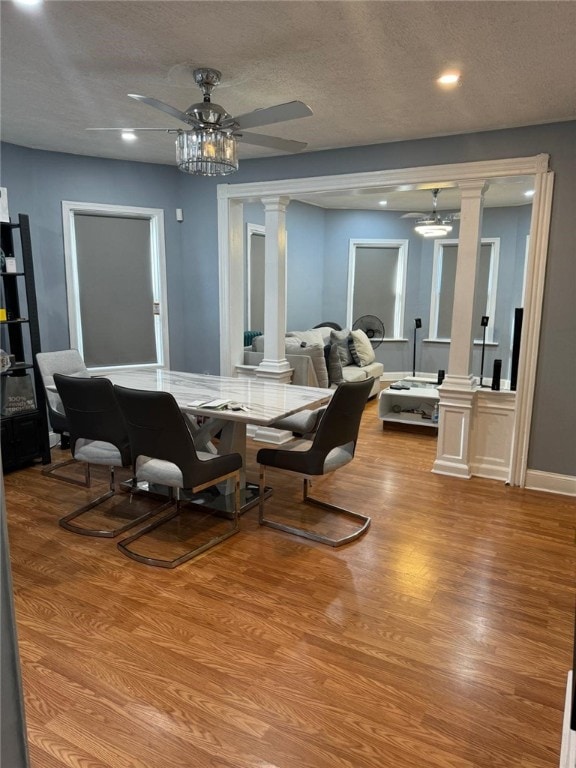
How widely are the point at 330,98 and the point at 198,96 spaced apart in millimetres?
815

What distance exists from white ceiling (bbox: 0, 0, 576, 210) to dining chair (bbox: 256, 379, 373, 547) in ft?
5.48

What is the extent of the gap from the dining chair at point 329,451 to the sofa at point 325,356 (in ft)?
4.50

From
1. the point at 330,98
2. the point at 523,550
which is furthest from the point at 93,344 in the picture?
the point at 523,550

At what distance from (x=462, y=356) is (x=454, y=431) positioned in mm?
607

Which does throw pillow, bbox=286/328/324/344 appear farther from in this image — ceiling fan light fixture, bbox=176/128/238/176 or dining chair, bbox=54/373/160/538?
ceiling fan light fixture, bbox=176/128/238/176

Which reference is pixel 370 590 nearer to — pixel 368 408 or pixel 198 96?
pixel 198 96

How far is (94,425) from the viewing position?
310 cm

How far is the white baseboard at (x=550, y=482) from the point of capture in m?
3.84

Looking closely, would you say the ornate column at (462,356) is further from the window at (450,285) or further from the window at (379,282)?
the window at (379,282)

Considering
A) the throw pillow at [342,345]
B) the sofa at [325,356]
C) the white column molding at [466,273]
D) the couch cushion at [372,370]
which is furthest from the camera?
the couch cushion at [372,370]

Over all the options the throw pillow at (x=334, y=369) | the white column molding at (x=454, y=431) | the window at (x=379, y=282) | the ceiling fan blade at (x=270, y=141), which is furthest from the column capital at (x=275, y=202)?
the window at (x=379, y=282)

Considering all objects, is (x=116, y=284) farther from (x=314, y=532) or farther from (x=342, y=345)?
(x=314, y=532)

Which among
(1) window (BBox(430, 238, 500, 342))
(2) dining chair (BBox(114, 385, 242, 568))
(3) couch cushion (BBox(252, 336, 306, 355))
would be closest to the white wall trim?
(3) couch cushion (BBox(252, 336, 306, 355))

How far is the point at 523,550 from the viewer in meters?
3.03
